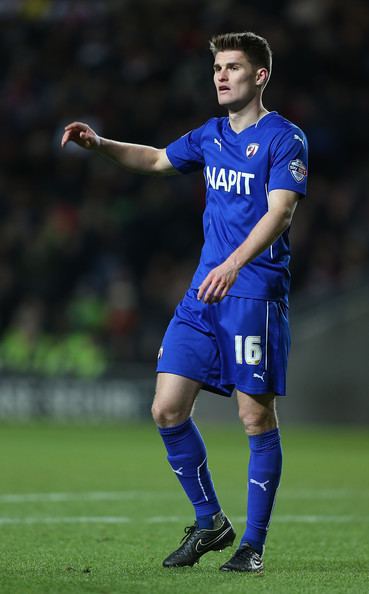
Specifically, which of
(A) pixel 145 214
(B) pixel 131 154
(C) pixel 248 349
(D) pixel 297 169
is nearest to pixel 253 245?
(D) pixel 297 169

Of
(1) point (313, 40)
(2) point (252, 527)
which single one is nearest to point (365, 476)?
(2) point (252, 527)

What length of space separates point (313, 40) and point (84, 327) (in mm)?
5122

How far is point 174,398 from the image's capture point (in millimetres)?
5250

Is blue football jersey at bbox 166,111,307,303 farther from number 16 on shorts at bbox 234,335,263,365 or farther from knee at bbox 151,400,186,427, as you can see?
knee at bbox 151,400,186,427

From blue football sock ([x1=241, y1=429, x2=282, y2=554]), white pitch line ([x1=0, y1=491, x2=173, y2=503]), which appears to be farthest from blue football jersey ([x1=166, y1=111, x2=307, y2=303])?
white pitch line ([x1=0, y1=491, x2=173, y2=503])

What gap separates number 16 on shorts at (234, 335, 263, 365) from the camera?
522 cm

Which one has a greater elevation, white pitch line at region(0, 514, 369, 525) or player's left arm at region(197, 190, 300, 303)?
player's left arm at region(197, 190, 300, 303)

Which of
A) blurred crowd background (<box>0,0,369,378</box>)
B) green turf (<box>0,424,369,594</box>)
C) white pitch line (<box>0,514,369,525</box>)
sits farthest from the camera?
blurred crowd background (<box>0,0,369,378</box>)

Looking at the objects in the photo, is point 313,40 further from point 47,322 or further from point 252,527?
point 252,527

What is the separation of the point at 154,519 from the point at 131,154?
236 centimetres

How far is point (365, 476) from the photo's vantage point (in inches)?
394

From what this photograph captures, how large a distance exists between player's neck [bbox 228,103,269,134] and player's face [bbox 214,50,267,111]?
0.17 feet

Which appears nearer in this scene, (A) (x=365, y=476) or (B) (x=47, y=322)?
(A) (x=365, y=476)

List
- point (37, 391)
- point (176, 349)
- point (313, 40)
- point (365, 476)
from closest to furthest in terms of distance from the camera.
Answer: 1. point (176, 349)
2. point (365, 476)
3. point (37, 391)
4. point (313, 40)
